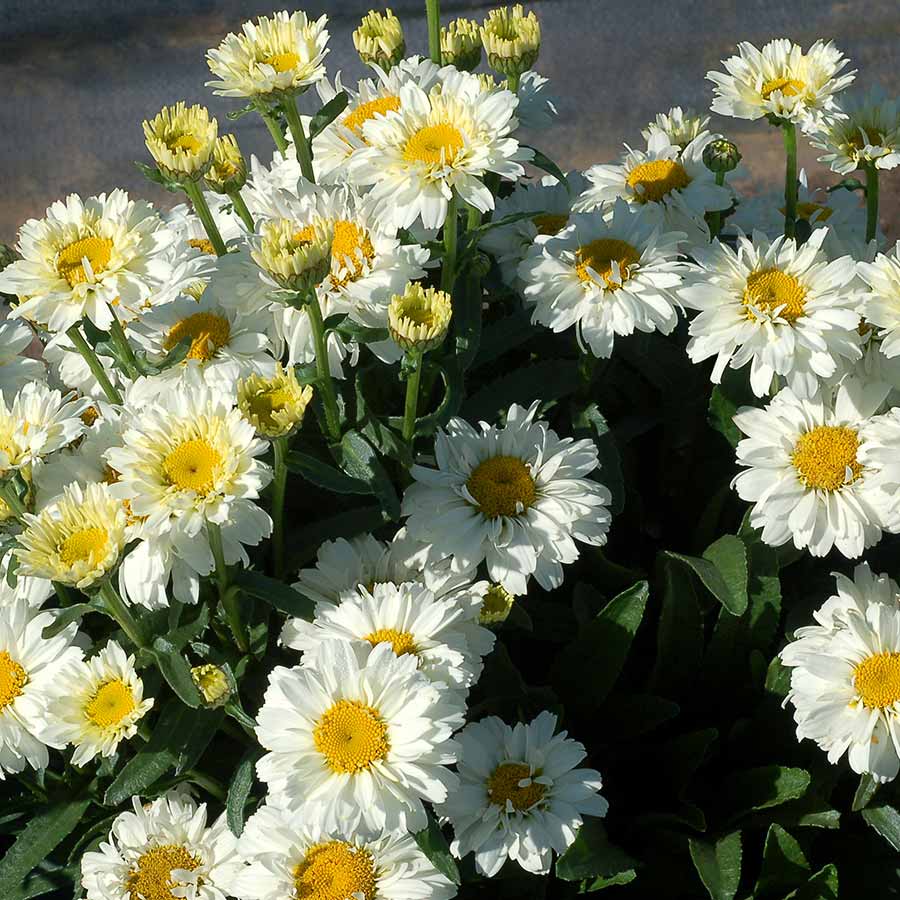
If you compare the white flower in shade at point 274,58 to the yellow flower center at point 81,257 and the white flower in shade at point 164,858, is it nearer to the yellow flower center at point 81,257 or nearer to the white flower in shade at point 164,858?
the yellow flower center at point 81,257

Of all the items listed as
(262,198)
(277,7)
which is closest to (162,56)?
(277,7)

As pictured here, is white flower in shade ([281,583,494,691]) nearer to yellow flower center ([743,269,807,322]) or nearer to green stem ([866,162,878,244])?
yellow flower center ([743,269,807,322])

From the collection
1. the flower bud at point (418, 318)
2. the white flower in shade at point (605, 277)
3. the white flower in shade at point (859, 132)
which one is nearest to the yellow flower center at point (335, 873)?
the flower bud at point (418, 318)

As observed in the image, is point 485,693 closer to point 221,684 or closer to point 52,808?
point 221,684

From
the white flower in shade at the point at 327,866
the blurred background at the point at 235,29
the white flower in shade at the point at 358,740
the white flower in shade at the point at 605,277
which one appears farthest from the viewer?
the blurred background at the point at 235,29

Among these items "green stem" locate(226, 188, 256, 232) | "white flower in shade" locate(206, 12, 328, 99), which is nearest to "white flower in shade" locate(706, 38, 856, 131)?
"white flower in shade" locate(206, 12, 328, 99)
